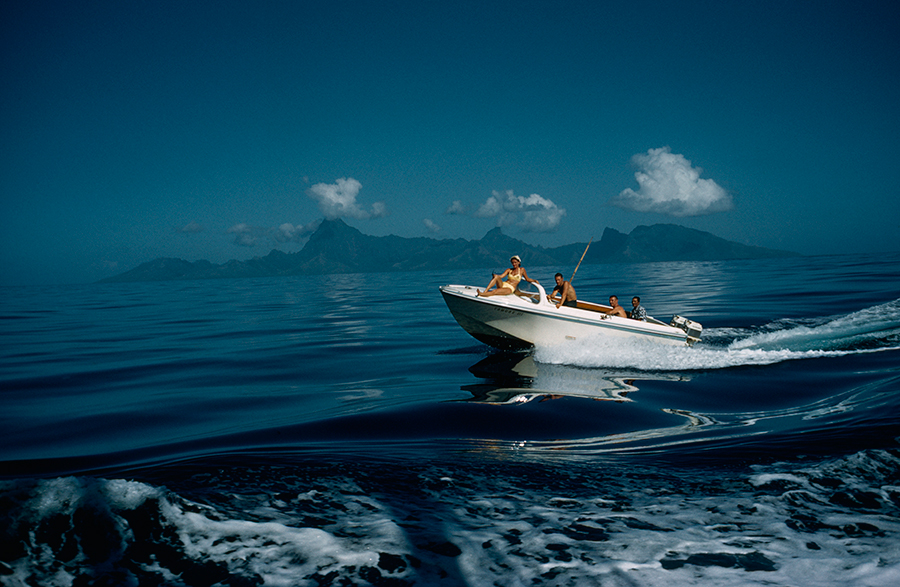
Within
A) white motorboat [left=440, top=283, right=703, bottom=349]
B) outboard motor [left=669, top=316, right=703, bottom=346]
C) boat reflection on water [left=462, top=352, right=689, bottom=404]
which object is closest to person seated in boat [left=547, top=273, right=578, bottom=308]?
white motorboat [left=440, top=283, right=703, bottom=349]

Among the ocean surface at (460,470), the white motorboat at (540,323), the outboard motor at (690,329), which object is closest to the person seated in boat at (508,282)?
the white motorboat at (540,323)

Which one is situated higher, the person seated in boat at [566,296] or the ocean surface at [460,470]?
the person seated in boat at [566,296]

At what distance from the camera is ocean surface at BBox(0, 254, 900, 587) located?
3.23m

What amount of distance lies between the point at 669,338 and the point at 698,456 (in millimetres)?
8353

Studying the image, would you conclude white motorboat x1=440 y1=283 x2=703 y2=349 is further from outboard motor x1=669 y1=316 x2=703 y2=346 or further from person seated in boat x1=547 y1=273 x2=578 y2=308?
person seated in boat x1=547 y1=273 x2=578 y2=308

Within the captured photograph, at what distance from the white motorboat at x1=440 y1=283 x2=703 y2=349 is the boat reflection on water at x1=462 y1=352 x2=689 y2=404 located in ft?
2.56

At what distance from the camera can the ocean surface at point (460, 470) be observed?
10.6ft

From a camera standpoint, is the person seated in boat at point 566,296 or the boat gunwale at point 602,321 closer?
the boat gunwale at point 602,321

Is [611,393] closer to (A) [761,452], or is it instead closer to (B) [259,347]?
(A) [761,452]

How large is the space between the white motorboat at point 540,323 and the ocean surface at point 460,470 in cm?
55

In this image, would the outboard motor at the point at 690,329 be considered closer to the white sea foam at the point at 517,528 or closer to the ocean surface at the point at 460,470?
the ocean surface at the point at 460,470

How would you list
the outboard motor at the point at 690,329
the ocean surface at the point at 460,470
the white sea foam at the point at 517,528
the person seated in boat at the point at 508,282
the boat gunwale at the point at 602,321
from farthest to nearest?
the outboard motor at the point at 690,329, the person seated in boat at the point at 508,282, the boat gunwale at the point at 602,321, the ocean surface at the point at 460,470, the white sea foam at the point at 517,528

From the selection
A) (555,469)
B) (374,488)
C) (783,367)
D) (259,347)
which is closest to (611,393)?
(555,469)

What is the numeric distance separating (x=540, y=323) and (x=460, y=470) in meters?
8.13
